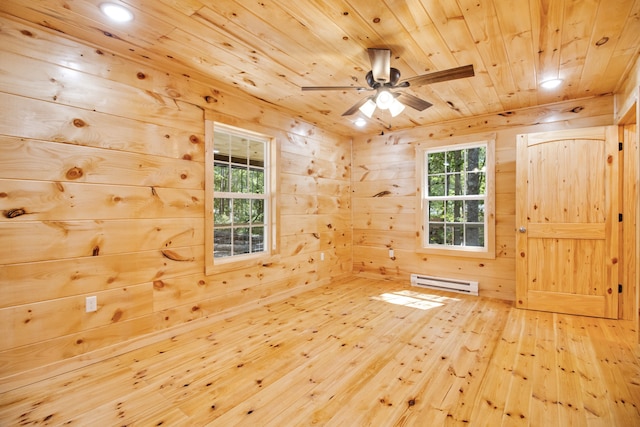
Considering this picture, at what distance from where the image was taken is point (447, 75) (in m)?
2.09

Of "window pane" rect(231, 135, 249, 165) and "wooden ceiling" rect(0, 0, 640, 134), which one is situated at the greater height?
"wooden ceiling" rect(0, 0, 640, 134)

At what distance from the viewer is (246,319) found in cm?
324

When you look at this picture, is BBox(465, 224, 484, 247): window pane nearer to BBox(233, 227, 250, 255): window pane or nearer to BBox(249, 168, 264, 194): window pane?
BBox(249, 168, 264, 194): window pane

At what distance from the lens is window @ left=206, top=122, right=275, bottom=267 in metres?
3.29

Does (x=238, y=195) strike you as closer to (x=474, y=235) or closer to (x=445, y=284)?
(x=445, y=284)

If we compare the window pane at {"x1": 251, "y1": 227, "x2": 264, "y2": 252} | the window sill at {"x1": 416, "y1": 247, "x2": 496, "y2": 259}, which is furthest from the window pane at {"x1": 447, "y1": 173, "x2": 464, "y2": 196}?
the window pane at {"x1": 251, "y1": 227, "x2": 264, "y2": 252}

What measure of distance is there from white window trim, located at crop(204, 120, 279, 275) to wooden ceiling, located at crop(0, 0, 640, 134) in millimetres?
558

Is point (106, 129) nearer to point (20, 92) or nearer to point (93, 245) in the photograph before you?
point (20, 92)

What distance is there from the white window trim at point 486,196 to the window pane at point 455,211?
1.10 feet

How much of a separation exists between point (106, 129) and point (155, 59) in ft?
2.36

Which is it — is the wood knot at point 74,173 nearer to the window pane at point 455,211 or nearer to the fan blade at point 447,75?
the fan blade at point 447,75

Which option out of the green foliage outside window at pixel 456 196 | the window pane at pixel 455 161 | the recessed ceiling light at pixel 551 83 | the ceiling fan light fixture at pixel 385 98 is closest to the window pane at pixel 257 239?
the ceiling fan light fixture at pixel 385 98

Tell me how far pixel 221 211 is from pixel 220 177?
0.37 m

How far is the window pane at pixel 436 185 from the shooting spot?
15.0ft
